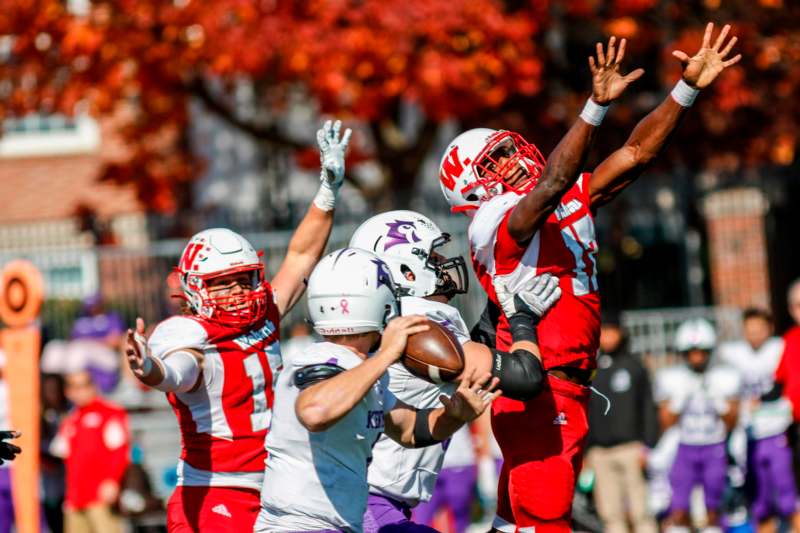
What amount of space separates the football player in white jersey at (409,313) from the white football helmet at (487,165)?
0.38 metres

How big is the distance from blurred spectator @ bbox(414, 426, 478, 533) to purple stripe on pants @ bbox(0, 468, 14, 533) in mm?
3164

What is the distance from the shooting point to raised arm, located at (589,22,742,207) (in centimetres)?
593

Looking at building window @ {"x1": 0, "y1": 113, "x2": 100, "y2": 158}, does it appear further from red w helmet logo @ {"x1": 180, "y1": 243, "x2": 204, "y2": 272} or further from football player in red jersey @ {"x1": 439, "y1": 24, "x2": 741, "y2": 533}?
football player in red jersey @ {"x1": 439, "y1": 24, "x2": 741, "y2": 533}

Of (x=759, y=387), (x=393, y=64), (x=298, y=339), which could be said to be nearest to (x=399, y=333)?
(x=759, y=387)

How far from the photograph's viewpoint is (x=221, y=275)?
636 cm

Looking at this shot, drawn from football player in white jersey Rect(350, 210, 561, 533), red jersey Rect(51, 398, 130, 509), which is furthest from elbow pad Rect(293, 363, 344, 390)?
red jersey Rect(51, 398, 130, 509)

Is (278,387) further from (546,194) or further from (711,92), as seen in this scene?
(711,92)

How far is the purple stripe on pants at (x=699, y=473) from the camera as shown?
1166 centimetres

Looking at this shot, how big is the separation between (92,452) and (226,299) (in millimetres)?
5514

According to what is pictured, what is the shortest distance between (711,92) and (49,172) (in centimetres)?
1050

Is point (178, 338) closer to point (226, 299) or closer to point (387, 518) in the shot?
point (226, 299)

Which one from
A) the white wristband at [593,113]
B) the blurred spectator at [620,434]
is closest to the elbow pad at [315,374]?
the white wristband at [593,113]

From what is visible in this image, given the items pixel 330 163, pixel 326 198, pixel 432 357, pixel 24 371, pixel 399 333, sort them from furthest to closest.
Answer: pixel 24 371 < pixel 326 198 < pixel 330 163 < pixel 432 357 < pixel 399 333

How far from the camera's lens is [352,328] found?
17.9 feet
